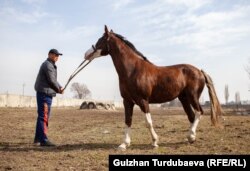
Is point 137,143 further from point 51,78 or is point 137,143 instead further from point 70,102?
point 70,102

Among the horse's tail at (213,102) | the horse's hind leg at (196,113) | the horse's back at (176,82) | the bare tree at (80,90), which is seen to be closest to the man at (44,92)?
the horse's back at (176,82)

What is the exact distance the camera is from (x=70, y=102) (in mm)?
84875

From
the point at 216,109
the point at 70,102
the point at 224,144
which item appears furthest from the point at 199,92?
the point at 70,102

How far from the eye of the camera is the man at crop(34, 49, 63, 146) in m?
8.29

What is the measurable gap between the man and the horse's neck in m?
1.65

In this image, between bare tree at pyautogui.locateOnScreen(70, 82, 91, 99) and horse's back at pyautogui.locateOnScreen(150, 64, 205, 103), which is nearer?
horse's back at pyautogui.locateOnScreen(150, 64, 205, 103)

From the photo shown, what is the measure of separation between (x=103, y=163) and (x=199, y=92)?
4.02 meters

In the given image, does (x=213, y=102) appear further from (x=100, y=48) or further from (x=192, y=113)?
(x=100, y=48)

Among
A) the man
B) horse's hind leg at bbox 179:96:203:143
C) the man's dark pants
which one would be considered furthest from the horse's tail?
the man's dark pants

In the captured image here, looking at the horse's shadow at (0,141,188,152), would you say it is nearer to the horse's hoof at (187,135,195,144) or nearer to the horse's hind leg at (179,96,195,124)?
the horse's hoof at (187,135,195,144)

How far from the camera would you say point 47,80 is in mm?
8422

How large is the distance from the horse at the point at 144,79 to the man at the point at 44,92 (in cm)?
101

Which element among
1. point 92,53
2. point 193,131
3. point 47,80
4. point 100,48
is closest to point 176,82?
point 193,131

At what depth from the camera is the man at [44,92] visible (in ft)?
27.2
